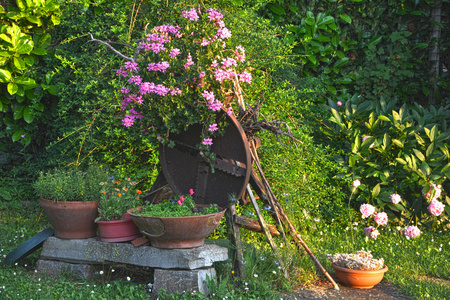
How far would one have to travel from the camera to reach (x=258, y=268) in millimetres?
3678

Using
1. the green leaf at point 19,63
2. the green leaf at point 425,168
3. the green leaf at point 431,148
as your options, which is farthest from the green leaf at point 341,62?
the green leaf at point 19,63

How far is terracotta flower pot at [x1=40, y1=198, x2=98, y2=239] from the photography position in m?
3.76

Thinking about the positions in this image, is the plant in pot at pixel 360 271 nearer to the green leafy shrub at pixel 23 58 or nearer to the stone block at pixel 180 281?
the stone block at pixel 180 281

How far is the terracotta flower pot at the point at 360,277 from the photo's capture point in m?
3.68

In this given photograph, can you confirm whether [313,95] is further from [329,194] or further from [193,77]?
[193,77]

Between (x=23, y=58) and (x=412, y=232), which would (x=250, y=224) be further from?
(x=23, y=58)

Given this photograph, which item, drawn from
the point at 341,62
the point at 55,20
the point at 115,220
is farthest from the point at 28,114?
the point at 341,62

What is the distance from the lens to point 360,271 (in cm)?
368

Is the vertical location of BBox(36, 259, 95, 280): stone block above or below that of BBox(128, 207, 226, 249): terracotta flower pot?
below

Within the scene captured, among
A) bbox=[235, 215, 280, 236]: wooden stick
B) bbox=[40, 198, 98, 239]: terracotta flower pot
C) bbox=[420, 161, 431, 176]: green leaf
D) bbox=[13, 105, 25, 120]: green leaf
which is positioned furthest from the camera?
bbox=[13, 105, 25, 120]: green leaf

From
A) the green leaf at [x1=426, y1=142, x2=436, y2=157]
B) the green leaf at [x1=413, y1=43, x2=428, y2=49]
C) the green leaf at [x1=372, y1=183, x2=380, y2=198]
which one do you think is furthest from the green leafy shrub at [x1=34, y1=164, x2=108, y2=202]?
the green leaf at [x1=413, y1=43, x2=428, y2=49]

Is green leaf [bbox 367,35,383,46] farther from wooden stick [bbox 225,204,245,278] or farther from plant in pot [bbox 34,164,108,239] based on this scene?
plant in pot [bbox 34,164,108,239]

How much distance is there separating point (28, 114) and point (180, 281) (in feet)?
10.8

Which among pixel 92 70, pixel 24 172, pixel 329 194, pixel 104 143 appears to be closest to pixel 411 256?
pixel 329 194
